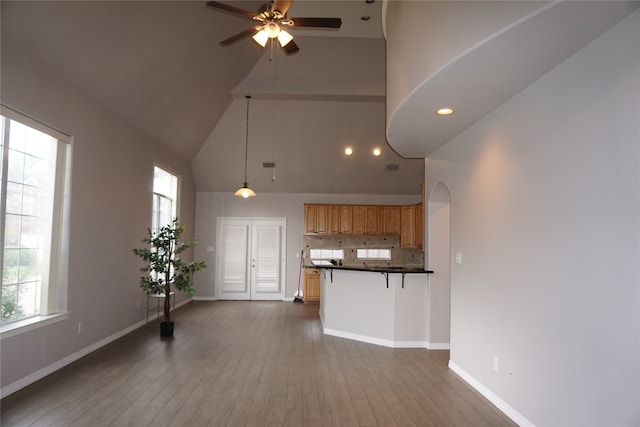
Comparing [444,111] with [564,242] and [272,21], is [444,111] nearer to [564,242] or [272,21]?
[564,242]

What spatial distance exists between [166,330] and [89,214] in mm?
2122

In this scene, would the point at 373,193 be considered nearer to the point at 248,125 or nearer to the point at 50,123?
the point at 248,125

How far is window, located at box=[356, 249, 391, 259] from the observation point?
1086 centimetres

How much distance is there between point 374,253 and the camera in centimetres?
1087

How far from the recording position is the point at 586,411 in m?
2.60

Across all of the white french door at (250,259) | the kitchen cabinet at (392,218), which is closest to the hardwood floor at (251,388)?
the white french door at (250,259)

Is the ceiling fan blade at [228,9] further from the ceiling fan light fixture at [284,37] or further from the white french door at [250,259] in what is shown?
the white french door at [250,259]

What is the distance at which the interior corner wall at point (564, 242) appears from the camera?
233 cm

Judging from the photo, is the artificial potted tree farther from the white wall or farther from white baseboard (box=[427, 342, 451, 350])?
the white wall

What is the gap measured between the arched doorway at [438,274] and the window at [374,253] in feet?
16.2

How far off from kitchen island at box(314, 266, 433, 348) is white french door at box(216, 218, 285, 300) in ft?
14.5

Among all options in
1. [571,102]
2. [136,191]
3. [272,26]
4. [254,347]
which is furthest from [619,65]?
[136,191]

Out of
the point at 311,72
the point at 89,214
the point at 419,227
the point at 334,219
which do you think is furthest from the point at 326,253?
the point at 89,214

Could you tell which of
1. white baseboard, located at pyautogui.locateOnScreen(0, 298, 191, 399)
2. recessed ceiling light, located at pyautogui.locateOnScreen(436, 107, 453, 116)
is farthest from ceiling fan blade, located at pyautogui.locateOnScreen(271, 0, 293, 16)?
white baseboard, located at pyautogui.locateOnScreen(0, 298, 191, 399)
